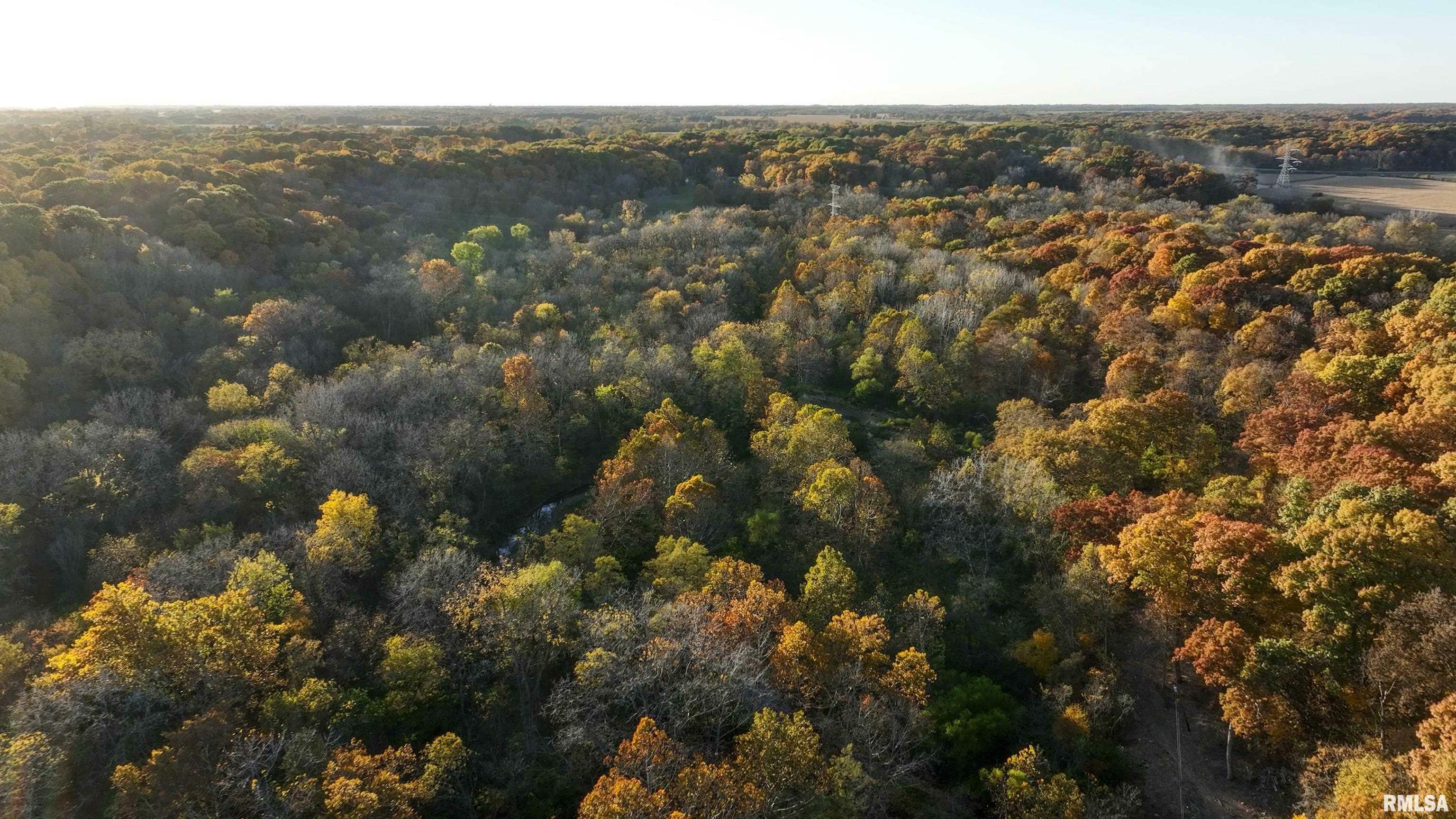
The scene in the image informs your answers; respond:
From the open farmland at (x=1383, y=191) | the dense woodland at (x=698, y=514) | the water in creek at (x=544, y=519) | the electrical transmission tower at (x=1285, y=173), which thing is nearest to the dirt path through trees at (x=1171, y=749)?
the dense woodland at (x=698, y=514)

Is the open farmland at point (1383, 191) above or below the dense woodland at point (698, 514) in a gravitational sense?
above

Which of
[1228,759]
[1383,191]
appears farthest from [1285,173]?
[1228,759]

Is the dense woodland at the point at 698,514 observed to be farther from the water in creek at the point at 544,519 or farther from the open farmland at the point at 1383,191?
the open farmland at the point at 1383,191

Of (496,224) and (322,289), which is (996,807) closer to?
(322,289)

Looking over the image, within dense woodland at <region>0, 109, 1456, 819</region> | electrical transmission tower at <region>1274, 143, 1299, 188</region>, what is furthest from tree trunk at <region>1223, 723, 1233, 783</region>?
electrical transmission tower at <region>1274, 143, 1299, 188</region>

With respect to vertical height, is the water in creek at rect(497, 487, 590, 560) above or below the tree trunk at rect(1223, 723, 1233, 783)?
above
